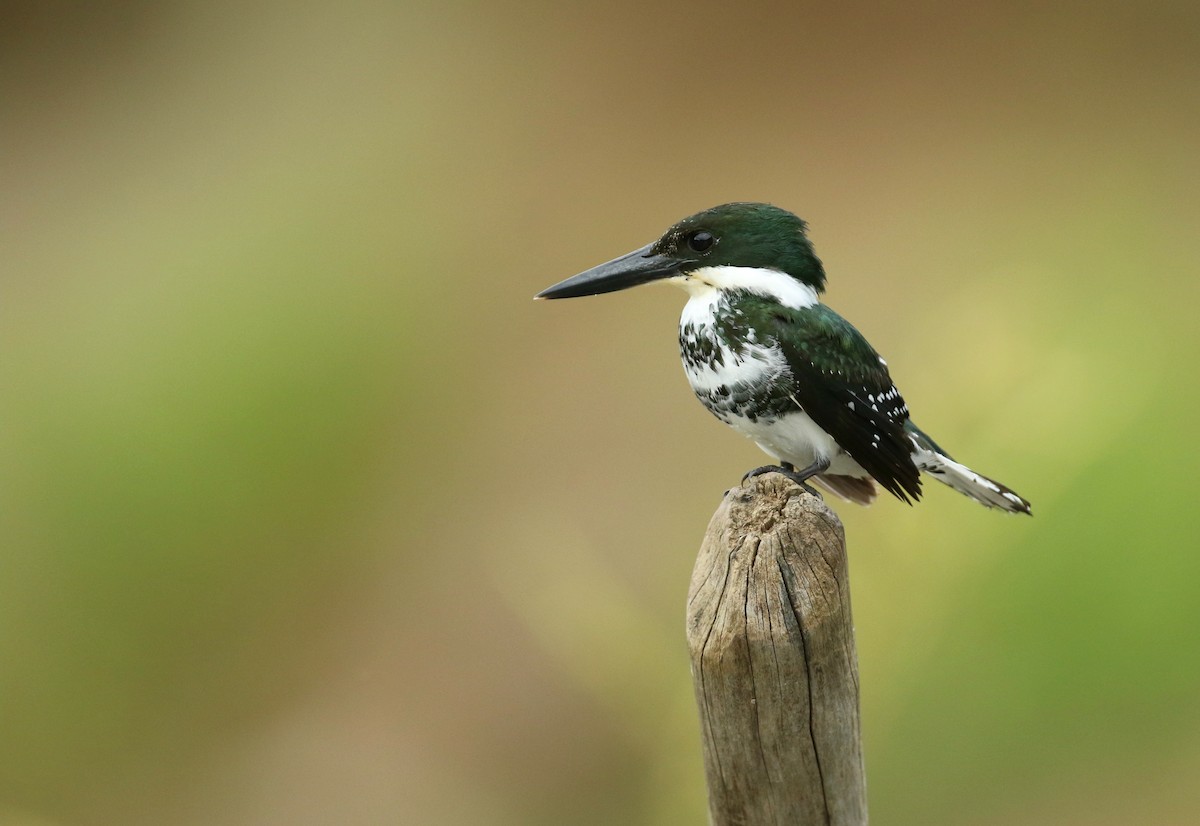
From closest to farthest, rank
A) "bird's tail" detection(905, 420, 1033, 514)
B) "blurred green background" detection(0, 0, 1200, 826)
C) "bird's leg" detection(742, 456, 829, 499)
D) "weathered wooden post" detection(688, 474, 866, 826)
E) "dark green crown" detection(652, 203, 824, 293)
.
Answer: "weathered wooden post" detection(688, 474, 866, 826)
"bird's leg" detection(742, 456, 829, 499)
"dark green crown" detection(652, 203, 824, 293)
"bird's tail" detection(905, 420, 1033, 514)
"blurred green background" detection(0, 0, 1200, 826)

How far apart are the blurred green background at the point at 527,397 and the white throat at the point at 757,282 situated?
4.15 feet

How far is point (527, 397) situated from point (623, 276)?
3.48 m

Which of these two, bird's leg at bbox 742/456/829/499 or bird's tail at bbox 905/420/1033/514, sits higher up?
bird's leg at bbox 742/456/829/499

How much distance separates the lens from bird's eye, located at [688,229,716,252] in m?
2.09

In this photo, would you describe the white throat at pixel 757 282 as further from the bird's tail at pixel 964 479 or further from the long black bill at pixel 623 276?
the bird's tail at pixel 964 479

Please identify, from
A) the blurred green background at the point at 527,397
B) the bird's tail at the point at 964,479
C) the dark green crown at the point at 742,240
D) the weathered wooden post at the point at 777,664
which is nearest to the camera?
the weathered wooden post at the point at 777,664

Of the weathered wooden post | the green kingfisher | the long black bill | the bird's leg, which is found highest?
the long black bill

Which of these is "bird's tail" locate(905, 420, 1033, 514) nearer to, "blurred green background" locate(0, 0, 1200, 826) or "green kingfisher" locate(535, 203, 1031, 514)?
"green kingfisher" locate(535, 203, 1031, 514)

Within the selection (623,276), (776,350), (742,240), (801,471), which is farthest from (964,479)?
(623,276)

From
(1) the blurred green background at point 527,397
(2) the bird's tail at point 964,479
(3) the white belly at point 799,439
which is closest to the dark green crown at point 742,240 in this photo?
(3) the white belly at point 799,439

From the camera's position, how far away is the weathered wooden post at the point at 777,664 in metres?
1.63

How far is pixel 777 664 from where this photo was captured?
1.63m

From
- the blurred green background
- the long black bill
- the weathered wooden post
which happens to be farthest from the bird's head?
the blurred green background

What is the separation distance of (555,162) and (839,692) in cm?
574
